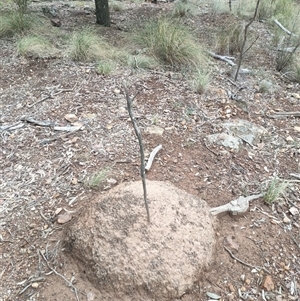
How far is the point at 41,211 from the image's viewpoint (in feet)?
Answer: 7.10

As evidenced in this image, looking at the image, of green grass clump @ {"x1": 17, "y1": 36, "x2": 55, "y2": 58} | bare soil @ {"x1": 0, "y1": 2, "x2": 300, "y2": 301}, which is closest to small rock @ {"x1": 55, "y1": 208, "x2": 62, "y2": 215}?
bare soil @ {"x1": 0, "y1": 2, "x2": 300, "y2": 301}

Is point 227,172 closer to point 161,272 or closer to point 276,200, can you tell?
point 276,200

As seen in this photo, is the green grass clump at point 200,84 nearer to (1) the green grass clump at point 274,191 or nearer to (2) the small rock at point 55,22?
(1) the green grass clump at point 274,191

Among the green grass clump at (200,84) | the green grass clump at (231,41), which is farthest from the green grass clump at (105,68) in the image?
the green grass clump at (231,41)

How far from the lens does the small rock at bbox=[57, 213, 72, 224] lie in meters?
2.08

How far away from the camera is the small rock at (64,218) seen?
2.08 m

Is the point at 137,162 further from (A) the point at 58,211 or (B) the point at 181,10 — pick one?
(B) the point at 181,10

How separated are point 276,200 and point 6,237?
1.70m

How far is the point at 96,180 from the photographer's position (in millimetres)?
2305

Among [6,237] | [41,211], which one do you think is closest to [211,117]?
[41,211]

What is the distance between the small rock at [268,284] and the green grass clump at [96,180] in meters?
1.16

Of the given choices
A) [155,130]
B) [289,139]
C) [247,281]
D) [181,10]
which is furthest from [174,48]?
[247,281]

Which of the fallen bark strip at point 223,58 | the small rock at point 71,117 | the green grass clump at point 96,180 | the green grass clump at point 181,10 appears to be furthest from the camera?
the green grass clump at point 181,10

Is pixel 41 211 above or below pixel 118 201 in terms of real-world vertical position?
below
